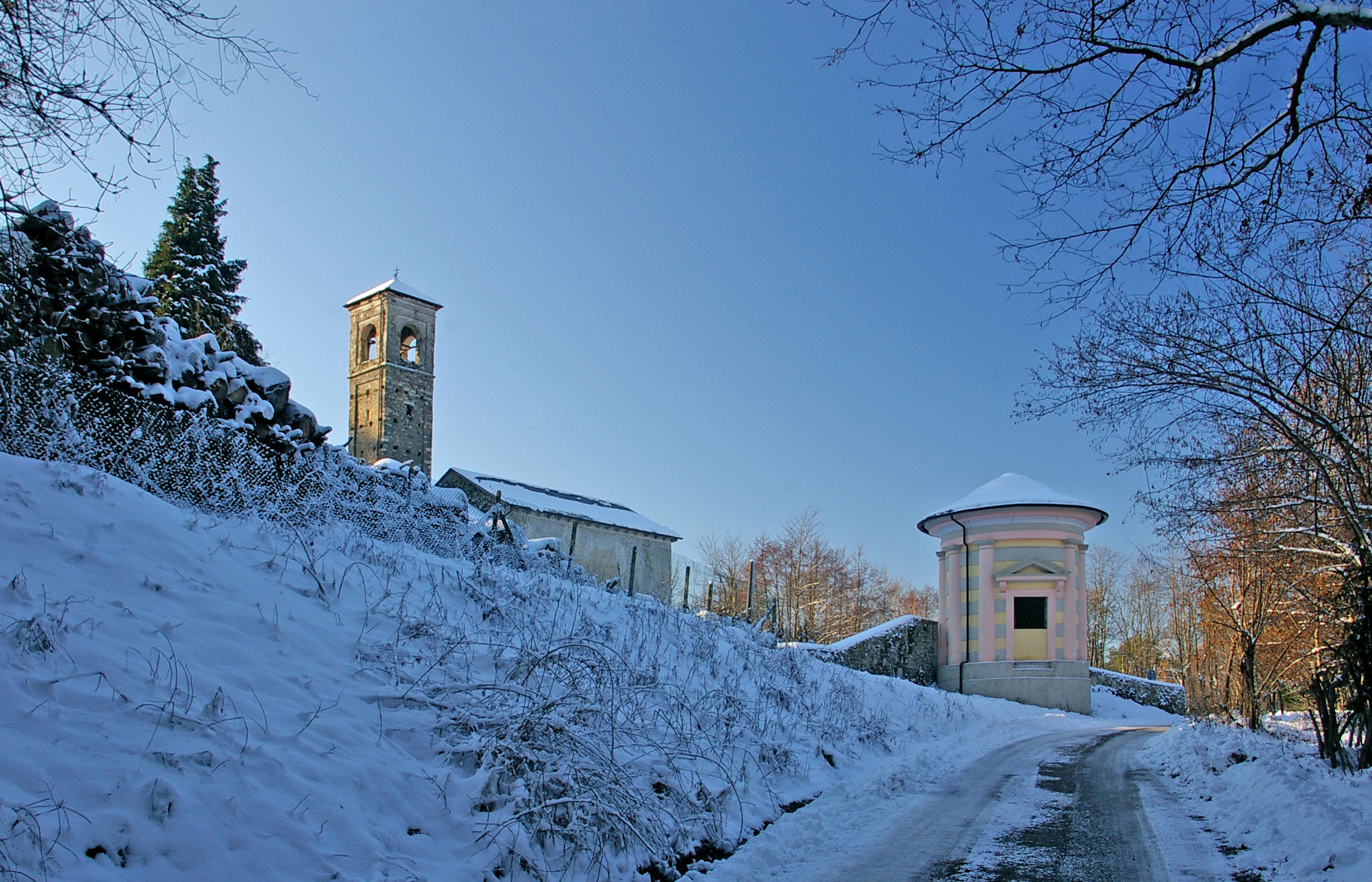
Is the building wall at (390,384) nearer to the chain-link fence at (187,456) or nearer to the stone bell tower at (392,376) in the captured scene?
the stone bell tower at (392,376)

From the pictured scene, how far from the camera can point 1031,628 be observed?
84.4 ft

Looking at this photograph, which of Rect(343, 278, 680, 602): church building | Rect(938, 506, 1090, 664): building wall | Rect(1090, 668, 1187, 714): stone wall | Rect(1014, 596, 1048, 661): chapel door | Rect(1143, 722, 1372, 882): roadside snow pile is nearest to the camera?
Rect(1143, 722, 1372, 882): roadside snow pile

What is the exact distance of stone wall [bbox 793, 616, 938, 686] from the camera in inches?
885

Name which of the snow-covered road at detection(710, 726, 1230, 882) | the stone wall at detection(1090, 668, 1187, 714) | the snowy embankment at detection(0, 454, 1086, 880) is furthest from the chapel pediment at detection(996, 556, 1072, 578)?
the snowy embankment at detection(0, 454, 1086, 880)

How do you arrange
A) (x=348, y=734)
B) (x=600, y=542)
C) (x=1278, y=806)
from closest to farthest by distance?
(x=348, y=734)
(x=1278, y=806)
(x=600, y=542)

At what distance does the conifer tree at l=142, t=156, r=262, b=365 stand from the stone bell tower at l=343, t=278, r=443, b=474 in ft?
46.9

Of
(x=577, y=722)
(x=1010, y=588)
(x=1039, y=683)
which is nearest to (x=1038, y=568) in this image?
(x=1010, y=588)

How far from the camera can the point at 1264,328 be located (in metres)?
8.30

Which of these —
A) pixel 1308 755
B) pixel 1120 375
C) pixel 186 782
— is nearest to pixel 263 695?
pixel 186 782

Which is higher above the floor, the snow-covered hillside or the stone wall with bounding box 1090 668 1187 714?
the snow-covered hillside

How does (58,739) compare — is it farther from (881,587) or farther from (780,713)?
(881,587)

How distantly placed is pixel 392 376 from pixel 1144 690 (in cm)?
3640

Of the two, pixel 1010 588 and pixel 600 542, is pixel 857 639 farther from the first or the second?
pixel 600 542

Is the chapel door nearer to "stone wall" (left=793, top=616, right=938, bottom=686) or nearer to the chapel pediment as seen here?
the chapel pediment
